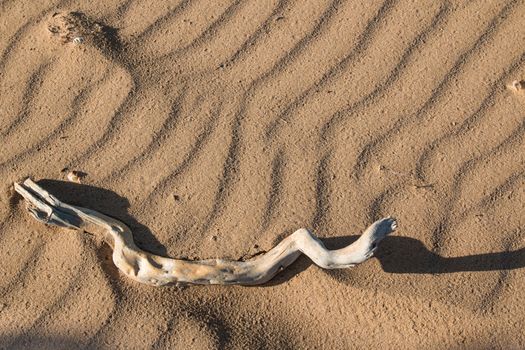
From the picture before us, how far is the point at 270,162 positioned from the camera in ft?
8.27

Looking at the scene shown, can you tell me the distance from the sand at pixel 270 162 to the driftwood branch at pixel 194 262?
2.1 inches

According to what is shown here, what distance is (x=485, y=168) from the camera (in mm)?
2492

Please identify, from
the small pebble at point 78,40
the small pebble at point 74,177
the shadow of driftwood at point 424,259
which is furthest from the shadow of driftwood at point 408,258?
the small pebble at point 78,40

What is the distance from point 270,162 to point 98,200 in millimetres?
592

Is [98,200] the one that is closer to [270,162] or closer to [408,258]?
[270,162]

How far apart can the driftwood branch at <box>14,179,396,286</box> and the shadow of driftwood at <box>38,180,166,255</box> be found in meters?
0.04

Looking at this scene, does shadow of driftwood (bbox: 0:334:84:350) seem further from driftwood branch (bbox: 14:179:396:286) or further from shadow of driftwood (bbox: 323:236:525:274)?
shadow of driftwood (bbox: 323:236:525:274)

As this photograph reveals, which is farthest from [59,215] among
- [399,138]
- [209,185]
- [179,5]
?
[399,138]

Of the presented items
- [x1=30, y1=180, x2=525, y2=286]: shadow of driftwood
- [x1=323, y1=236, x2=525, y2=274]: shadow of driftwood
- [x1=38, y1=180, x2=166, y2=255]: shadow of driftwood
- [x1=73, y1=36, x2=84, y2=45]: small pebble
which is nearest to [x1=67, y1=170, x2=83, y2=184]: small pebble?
[x1=38, y1=180, x2=166, y2=255]: shadow of driftwood

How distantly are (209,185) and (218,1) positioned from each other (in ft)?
2.42

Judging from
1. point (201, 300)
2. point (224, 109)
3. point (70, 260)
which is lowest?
point (201, 300)

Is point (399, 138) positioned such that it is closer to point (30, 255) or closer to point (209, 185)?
point (209, 185)

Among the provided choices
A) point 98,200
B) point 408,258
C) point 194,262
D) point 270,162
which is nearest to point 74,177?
point 98,200

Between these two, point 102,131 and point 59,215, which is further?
point 102,131
